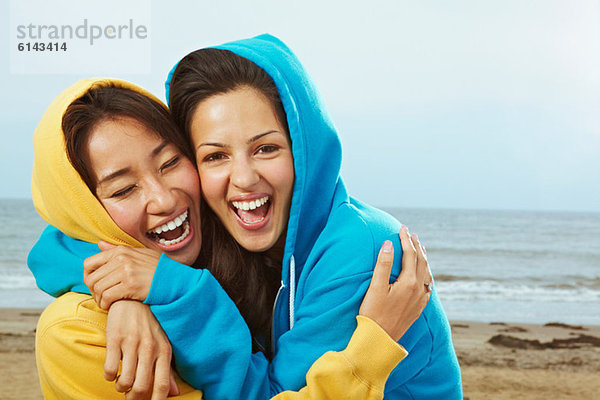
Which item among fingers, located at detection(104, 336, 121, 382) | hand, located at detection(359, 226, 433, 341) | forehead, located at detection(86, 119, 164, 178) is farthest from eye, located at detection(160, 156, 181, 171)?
hand, located at detection(359, 226, 433, 341)

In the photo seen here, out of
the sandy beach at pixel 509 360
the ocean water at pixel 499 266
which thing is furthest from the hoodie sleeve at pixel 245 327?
the ocean water at pixel 499 266

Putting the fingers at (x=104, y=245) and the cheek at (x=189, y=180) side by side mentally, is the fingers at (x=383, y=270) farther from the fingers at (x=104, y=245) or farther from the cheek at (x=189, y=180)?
the fingers at (x=104, y=245)

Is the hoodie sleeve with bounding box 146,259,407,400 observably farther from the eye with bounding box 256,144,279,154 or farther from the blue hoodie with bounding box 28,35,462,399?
the eye with bounding box 256,144,279,154

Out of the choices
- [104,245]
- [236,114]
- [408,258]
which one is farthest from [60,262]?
[408,258]

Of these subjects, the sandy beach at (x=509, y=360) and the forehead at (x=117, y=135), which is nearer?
the forehead at (x=117, y=135)

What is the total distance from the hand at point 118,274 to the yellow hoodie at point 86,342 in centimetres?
12

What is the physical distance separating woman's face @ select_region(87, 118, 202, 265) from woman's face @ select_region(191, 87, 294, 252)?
108 millimetres

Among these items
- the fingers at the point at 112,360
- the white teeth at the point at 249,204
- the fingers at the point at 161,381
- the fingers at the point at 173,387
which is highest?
the white teeth at the point at 249,204

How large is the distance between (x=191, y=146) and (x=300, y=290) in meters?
0.76

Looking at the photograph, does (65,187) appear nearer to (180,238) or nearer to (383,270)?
(180,238)

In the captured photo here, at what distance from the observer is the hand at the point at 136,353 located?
7.13 ft

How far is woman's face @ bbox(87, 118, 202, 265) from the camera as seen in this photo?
8.18ft

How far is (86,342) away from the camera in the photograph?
2.32 metres

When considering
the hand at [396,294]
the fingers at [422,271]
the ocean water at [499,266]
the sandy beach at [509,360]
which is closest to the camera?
the hand at [396,294]
